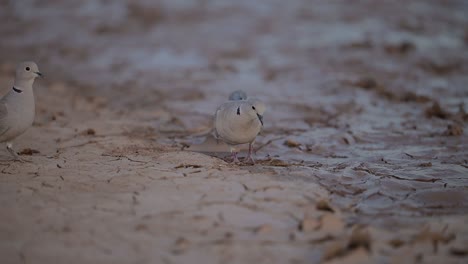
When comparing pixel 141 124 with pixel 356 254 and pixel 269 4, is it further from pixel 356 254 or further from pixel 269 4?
pixel 269 4

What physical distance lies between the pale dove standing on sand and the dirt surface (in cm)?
28

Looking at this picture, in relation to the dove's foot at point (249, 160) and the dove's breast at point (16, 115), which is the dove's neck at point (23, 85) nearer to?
the dove's breast at point (16, 115)

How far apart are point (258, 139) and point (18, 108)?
8.34 feet

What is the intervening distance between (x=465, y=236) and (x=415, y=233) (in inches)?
11.2

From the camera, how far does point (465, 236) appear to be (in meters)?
3.13

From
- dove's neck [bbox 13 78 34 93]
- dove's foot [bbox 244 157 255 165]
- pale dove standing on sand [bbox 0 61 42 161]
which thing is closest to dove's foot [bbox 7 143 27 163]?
pale dove standing on sand [bbox 0 61 42 161]

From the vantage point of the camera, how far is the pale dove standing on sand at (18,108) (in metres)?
4.32

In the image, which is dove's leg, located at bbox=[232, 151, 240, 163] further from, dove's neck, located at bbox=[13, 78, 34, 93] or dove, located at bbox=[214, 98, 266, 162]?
dove's neck, located at bbox=[13, 78, 34, 93]

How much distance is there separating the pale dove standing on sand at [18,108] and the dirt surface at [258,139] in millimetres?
284

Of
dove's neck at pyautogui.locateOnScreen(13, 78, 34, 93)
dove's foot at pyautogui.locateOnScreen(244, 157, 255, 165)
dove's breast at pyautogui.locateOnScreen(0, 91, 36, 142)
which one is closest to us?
dove's breast at pyautogui.locateOnScreen(0, 91, 36, 142)

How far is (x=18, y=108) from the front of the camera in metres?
4.37

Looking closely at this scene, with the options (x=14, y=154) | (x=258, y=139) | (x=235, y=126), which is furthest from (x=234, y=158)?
(x=14, y=154)

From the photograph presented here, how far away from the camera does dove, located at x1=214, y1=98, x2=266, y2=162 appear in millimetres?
4520

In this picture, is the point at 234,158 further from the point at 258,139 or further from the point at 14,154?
the point at 14,154
